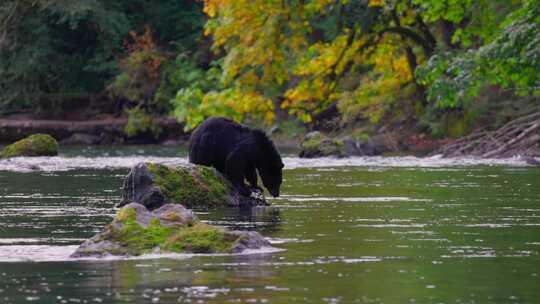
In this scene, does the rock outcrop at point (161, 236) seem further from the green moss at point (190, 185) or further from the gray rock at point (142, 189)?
the green moss at point (190, 185)

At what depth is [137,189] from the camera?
63.9 feet

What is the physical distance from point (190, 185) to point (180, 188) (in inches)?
10.5

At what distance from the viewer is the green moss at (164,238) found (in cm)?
1352

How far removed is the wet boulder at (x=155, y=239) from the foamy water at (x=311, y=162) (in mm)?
17648

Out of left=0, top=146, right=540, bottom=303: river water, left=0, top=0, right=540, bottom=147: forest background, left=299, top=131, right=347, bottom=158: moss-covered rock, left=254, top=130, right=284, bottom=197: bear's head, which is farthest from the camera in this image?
left=299, top=131, right=347, bottom=158: moss-covered rock

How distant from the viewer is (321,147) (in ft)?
141

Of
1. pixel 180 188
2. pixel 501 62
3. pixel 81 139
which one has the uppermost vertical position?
pixel 501 62

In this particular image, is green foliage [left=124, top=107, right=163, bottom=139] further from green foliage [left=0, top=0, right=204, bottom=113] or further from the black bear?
the black bear

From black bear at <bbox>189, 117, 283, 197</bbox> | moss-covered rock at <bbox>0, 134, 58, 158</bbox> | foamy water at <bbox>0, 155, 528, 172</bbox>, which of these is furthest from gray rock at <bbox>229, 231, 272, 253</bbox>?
moss-covered rock at <bbox>0, 134, 58, 158</bbox>

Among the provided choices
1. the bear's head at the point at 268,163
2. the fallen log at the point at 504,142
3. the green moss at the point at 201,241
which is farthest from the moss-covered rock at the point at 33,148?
the green moss at the point at 201,241

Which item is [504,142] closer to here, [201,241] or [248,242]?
[248,242]

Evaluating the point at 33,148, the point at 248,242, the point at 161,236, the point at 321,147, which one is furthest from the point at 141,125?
the point at 248,242

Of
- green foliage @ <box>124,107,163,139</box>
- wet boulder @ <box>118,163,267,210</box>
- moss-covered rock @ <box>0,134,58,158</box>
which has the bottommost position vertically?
green foliage @ <box>124,107,163,139</box>

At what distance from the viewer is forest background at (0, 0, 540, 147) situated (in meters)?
34.5
